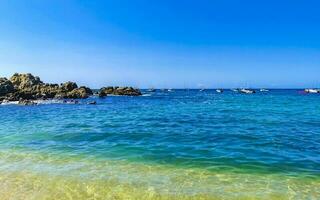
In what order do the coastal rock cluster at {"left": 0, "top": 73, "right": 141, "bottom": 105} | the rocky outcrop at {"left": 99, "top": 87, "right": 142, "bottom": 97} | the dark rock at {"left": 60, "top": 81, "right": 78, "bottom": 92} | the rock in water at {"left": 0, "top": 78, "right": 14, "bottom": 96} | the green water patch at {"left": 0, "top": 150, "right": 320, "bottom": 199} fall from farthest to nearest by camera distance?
the rocky outcrop at {"left": 99, "top": 87, "right": 142, "bottom": 97} → the dark rock at {"left": 60, "top": 81, "right": 78, "bottom": 92} → the rock in water at {"left": 0, "top": 78, "right": 14, "bottom": 96} → the coastal rock cluster at {"left": 0, "top": 73, "right": 141, "bottom": 105} → the green water patch at {"left": 0, "top": 150, "right": 320, "bottom": 199}

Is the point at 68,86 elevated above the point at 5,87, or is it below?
below

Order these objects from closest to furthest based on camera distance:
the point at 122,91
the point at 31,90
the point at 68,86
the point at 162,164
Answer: the point at 162,164
the point at 31,90
the point at 68,86
the point at 122,91

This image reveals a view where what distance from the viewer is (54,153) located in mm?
17625

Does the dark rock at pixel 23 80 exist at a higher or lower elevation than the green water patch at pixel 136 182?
higher

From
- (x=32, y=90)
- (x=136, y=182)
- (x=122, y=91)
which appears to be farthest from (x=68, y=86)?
(x=136, y=182)

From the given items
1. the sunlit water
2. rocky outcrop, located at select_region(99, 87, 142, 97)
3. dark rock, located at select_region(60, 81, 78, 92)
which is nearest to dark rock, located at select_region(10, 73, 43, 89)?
dark rock, located at select_region(60, 81, 78, 92)

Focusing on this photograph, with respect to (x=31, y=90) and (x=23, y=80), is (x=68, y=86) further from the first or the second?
(x=23, y=80)

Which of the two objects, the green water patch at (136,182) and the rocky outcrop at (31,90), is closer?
the green water patch at (136,182)

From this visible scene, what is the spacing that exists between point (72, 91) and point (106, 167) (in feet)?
257

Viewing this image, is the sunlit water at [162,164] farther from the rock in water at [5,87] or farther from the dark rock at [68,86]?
the dark rock at [68,86]

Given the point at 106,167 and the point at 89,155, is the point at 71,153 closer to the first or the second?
the point at 89,155

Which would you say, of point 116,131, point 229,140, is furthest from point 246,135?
point 116,131

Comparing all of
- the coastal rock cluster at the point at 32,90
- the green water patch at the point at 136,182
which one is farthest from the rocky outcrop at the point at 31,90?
the green water patch at the point at 136,182

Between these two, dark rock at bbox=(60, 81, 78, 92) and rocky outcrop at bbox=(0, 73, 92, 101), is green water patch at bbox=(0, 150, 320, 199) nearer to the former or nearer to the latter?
rocky outcrop at bbox=(0, 73, 92, 101)
